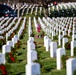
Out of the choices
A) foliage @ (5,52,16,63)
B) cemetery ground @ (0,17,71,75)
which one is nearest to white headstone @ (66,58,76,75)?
cemetery ground @ (0,17,71,75)

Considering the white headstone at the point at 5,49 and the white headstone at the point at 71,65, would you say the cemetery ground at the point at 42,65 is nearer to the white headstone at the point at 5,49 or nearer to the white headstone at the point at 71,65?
the white headstone at the point at 5,49

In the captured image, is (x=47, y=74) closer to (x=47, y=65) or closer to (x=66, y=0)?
(x=47, y=65)

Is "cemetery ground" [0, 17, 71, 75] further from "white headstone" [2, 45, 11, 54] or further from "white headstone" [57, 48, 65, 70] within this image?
"white headstone" [2, 45, 11, 54]

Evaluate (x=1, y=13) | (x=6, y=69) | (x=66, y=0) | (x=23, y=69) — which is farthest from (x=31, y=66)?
(x=66, y=0)

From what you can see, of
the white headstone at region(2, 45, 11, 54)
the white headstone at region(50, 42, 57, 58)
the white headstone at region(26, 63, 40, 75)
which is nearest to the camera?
the white headstone at region(26, 63, 40, 75)

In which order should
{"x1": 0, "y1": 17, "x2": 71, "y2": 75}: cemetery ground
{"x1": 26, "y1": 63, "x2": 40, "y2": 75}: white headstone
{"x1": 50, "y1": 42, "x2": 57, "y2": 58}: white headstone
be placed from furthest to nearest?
{"x1": 50, "y1": 42, "x2": 57, "y2": 58}: white headstone → {"x1": 0, "y1": 17, "x2": 71, "y2": 75}: cemetery ground → {"x1": 26, "y1": 63, "x2": 40, "y2": 75}: white headstone

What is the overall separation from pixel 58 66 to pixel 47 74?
1.31 ft

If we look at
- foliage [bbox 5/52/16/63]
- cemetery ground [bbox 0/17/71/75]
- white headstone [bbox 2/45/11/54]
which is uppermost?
white headstone [bbox 2/45/11/54]

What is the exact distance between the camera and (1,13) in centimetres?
2664

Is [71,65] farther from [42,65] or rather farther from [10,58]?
[10,58]

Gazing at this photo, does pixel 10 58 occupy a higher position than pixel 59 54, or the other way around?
pixel 59 54

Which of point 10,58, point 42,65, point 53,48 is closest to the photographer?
point 42,65

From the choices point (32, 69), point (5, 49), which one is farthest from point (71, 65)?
point (5, 49)

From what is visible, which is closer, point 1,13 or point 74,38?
point 74,38
